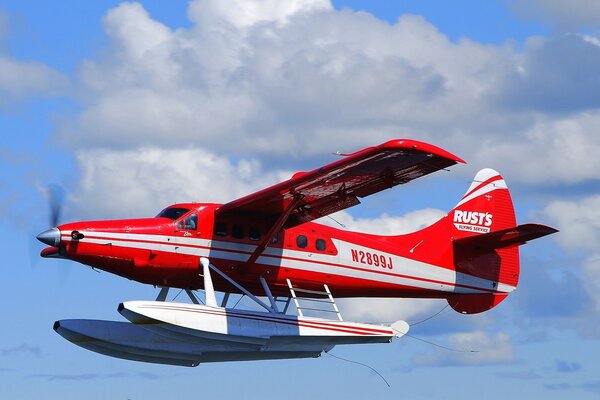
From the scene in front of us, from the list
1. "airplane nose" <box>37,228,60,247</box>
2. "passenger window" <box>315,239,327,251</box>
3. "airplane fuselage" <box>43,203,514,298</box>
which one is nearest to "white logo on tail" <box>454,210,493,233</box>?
"airplane fuselage" <box>43,203,514,298</box>

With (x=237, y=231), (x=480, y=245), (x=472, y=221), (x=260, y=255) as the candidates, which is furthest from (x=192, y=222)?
(x=472, y=221)

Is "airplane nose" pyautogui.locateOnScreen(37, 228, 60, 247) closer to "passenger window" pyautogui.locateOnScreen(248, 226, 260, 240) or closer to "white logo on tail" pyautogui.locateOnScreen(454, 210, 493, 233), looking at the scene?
"passenger window" pyautogui.locateOnScreen(248, 226, 260, 240)

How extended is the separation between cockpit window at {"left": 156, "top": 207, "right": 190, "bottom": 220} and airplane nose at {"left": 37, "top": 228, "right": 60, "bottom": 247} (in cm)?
263

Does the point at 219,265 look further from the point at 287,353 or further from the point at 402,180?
the point at 402,180

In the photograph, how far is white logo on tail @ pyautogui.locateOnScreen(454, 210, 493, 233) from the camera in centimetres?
3453

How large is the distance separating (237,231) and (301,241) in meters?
1.70

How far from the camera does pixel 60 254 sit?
29172mm

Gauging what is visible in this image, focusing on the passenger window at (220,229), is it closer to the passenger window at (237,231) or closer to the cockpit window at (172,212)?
the passenger window at (237,231)

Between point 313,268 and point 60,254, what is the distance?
6.06 m

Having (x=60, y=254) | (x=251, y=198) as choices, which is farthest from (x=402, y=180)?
(x=60, y=254)

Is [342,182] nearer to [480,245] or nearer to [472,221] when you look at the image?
[480,245]

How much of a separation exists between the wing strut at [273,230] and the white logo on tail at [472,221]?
5.83 metres

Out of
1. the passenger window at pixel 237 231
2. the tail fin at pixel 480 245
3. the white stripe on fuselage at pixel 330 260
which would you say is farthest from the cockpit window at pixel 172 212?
the tail fin at pixel 480 245

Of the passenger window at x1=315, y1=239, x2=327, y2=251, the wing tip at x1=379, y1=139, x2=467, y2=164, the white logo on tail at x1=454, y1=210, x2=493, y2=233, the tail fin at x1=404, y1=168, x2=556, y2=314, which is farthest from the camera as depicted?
the white logo on tail at x1=454, y1=210, x2=493, y2=233
